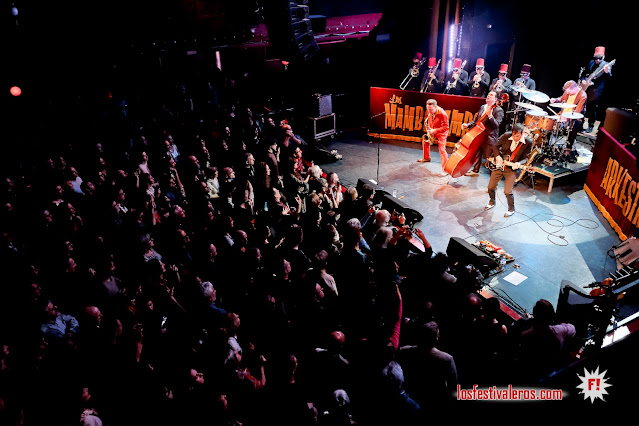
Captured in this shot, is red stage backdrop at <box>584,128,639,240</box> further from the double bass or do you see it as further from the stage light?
the stage light

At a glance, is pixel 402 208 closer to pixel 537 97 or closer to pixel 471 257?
pixel 471 257

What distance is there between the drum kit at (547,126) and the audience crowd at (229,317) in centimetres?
348

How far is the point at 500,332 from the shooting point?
3615mm

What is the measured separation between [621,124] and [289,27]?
6.69 metres

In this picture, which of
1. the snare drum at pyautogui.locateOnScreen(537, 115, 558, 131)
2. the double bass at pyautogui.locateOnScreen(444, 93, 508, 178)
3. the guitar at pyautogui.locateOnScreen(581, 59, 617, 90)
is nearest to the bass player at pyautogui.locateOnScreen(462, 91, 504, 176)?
the double bass at pyautogui.locateOnScreen(444, 93, 508, 178)

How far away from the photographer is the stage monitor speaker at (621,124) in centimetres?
787

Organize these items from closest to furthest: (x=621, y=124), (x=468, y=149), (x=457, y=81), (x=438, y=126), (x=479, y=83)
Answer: (x=468, y=149), (x=621, y=124), (x=438, y=126), (x=479, y=83), (x=457, y=81)

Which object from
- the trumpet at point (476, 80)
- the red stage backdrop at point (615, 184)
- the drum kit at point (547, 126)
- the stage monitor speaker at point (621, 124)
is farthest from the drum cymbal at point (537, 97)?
the trumpet at point (476, 80)

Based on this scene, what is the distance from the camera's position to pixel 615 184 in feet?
22.1

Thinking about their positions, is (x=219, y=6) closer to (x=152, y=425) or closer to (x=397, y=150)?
(x=397, y=150)

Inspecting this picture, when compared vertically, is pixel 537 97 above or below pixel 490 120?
above

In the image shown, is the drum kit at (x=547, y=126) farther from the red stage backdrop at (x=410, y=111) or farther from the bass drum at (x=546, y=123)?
the red stage backdrop at (x=410, y=111)

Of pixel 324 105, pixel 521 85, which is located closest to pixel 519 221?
pixel 521 85

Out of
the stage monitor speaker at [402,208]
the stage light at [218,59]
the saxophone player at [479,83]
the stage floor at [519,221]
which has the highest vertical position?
the stage light at [218,59]
